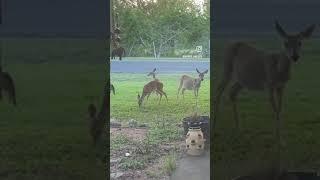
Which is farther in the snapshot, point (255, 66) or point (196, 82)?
point (255, 66)

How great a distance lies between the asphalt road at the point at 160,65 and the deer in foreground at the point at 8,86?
729 millimetres

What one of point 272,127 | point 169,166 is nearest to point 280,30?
point 272,127

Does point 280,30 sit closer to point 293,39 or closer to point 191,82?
point 293,39

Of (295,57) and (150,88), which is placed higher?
(295,57)

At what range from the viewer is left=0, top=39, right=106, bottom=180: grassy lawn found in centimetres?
554

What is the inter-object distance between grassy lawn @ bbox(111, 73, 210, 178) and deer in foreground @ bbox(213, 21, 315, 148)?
19 cm

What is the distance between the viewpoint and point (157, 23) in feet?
18.2

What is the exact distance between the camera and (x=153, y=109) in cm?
551

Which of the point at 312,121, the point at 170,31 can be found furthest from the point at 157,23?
the point at 312,121

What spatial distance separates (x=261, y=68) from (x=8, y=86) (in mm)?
1802

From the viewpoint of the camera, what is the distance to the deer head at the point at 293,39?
5469 mm

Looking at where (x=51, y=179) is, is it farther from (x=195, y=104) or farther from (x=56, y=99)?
(x=195, y=104)

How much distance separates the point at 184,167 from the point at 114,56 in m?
0.93

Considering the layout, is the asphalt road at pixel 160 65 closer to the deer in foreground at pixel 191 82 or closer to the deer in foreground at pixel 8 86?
the deer in foreground at pixel 191 82
